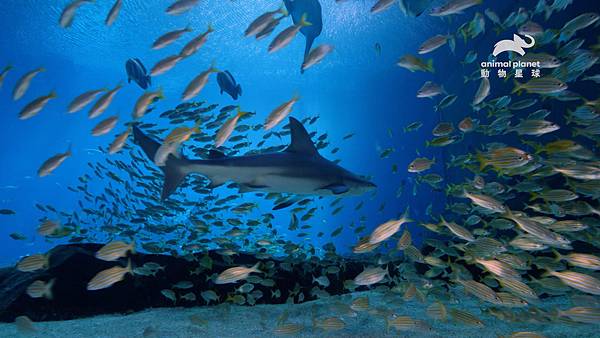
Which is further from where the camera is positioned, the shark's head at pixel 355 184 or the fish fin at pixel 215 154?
the shark's head at pixel 355 184

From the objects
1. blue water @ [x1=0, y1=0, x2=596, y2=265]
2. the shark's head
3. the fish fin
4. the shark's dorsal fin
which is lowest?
the shark's head

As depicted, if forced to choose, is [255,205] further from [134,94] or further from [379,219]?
[134,94]

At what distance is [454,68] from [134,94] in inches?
1489

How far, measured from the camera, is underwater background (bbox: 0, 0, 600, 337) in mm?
4496

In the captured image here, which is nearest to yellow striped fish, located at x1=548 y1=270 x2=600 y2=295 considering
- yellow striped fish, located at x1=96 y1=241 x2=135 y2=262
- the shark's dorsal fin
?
the shark's dorsal fin

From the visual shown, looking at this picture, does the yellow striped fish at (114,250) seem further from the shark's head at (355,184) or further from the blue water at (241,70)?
the blue water at (241,70)

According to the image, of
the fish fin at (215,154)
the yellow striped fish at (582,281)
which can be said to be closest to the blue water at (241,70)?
the fish fin at (215,154)

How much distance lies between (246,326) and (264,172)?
254 cm

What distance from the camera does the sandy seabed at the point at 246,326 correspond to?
4.48m

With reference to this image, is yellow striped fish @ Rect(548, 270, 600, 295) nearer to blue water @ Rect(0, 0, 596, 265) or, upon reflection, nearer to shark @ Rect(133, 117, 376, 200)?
shark @ Rect(133, 117, 376, 200)

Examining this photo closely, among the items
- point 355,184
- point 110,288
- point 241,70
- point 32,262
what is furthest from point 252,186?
point 241,70

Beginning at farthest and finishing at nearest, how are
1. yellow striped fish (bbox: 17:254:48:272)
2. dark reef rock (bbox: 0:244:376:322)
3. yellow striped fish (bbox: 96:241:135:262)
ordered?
dark reef rock (bbox: 0:244:376:322), yellow striped fish (bbox: 17:254:48:272), yellow striped fish (bbox: 96:241:135:262)

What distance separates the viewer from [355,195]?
5398 millimetres

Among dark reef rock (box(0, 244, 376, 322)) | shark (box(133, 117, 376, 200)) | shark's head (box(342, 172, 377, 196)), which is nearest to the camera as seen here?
shark (box(133, 117, 376, 200))
